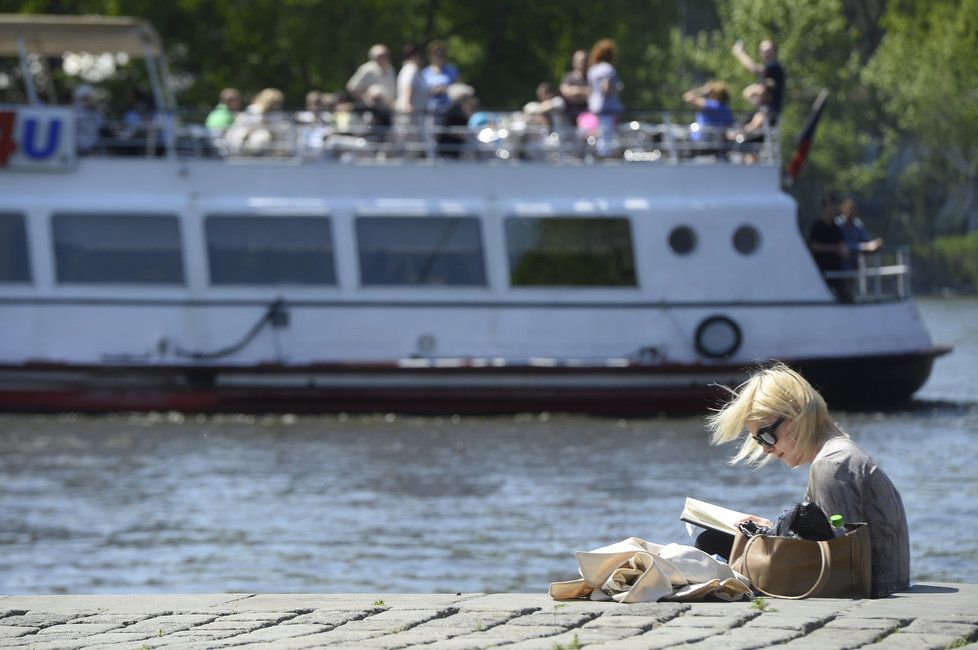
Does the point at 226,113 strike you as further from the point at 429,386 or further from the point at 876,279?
the point at 876,279

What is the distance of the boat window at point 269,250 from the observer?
20703mm

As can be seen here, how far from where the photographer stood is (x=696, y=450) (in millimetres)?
17812

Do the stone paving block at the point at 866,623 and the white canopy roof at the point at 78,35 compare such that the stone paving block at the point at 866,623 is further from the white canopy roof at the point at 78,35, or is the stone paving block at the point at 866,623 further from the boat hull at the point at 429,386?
the white canopy roof at the point at 78,35

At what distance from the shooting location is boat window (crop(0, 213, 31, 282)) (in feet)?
68.2

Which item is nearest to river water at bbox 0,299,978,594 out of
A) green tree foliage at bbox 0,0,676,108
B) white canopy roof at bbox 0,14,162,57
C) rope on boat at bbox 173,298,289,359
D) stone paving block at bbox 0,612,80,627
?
rope on boat at bbox 173,298,289,359

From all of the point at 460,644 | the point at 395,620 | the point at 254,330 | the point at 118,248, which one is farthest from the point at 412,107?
the point at 460,644

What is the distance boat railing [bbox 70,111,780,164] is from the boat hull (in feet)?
7.59

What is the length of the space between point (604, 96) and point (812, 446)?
14.1 metres

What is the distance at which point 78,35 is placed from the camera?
71.9ft

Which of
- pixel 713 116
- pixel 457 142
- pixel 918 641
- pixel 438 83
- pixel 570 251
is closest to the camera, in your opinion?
pixel 918 641

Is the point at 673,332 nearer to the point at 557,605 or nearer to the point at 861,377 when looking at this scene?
the point at 861,377

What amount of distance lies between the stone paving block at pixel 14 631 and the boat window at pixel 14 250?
550 inches

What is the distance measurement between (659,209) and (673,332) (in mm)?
1293

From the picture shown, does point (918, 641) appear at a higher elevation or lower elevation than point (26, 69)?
lower
